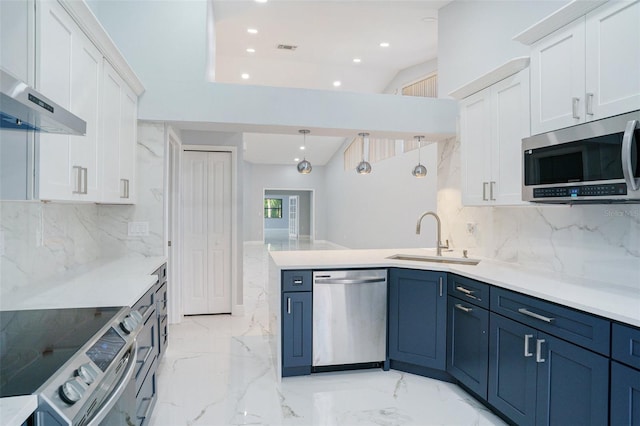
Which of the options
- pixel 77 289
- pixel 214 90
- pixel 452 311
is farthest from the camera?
pixel 214 90

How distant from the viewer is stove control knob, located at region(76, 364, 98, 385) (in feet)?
3.51

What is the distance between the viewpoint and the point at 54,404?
914 mm

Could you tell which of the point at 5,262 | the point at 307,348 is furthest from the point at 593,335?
the point at 5,262

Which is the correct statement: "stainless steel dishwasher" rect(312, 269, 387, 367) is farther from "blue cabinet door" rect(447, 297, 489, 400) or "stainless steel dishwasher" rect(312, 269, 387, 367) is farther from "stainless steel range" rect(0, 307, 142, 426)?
"stainless steel range" rect(0, 307, 142, 426)

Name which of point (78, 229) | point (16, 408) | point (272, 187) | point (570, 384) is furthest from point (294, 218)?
point (16, 408)

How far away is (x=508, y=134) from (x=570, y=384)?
1613 millimetres

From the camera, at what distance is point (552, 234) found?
2615 mm

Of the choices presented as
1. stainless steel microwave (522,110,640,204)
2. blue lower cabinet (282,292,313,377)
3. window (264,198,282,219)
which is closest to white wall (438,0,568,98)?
stainless steel microwave (522,110,640,204)

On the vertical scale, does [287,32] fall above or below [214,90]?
above

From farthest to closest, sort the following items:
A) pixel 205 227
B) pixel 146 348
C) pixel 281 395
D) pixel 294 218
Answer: pixel 294 218 → pixel 205 227 → pixel 281 395 → pixel 146 348

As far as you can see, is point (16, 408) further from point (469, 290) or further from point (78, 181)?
point (469, 290)

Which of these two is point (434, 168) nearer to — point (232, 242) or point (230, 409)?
point (232, 242)

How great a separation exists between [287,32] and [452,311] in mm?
4047

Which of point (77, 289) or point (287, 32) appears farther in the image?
point (287, 32)
